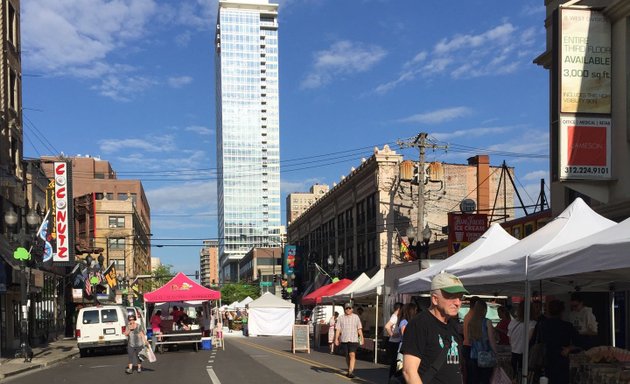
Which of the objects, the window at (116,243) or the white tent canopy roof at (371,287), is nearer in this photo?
the white tent canopy roof at (371,287)

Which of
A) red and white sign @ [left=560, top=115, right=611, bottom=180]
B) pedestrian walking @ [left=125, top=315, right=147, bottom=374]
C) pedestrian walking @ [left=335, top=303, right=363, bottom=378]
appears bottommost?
pedestrian walking @ [left=125, top=315, right=147, bottom=374]

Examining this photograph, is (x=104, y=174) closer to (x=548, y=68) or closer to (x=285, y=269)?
(x=285, y=269)

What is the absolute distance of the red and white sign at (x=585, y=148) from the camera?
46.4ft

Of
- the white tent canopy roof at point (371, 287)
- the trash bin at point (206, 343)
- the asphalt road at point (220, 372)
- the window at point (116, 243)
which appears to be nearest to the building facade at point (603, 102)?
the asphalt road at point (220, 372)

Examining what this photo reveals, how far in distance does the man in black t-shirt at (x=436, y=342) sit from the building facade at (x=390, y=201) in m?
35.8

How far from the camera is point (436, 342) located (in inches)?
175

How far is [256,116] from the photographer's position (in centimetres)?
19388

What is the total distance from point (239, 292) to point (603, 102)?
114 meters

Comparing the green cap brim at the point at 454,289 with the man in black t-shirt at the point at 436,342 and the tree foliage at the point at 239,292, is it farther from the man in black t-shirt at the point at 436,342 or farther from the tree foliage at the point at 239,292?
the tree foliage at the point at 239,292

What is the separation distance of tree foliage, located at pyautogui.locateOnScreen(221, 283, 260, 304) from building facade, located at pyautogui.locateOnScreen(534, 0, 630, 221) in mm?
108574

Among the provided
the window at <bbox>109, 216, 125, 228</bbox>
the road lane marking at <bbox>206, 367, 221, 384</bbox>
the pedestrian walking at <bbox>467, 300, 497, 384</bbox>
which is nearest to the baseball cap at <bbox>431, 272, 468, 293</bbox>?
the pedestrian walking at <bbox>467, 300, 497, 384</bbox>

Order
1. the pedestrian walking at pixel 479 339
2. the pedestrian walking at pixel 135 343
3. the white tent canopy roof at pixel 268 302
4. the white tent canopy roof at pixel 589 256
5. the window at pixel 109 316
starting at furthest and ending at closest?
1. the white tent canopy roof at pixel 268 302
2. the window at pixel 109 316
3. the pedestrian walking at pixel 135 343
4. the pedestrian walking at pixel 479 339
5. the white tent canopy roof at pixel 589 256

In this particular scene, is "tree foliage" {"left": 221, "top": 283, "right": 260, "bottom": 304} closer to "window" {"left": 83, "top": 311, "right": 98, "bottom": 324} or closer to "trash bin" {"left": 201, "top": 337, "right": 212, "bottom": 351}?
"trash bin" {"left": 201, "top": 337, "right": 212, "bottom": 351}

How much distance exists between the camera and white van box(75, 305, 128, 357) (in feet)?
83.2
